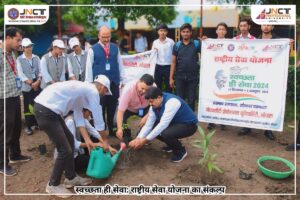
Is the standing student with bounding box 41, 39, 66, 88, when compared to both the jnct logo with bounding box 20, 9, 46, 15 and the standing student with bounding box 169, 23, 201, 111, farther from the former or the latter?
the standing student with bounding box 169, 23, 201, 111

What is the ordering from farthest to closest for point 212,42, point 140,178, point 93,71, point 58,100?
point 212,42, point 93,71, point 140,178, point 58,100

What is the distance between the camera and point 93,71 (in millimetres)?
4859

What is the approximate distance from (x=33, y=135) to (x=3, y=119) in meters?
1.59

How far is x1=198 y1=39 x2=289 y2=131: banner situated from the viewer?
4.78 metres

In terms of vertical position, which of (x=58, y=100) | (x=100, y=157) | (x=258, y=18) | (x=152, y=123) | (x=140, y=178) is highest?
(x=258, y=18)

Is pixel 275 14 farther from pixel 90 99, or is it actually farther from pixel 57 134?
pixel 57 134

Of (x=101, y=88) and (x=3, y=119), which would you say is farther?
(x=3, y=119)

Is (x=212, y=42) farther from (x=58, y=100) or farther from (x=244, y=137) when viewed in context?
(x=58, y=100)

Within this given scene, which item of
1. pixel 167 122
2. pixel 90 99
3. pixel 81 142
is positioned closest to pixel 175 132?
pixel 167 122

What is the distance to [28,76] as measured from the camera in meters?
5.39

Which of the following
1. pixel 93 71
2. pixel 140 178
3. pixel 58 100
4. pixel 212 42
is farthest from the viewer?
pixel 212 42

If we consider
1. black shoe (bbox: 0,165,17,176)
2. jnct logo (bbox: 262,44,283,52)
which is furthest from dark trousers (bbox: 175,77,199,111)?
black shoe (bbox: 0,165,17,176)

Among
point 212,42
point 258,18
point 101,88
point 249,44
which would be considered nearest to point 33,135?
point 101,88

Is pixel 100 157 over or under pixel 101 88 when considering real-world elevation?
under
